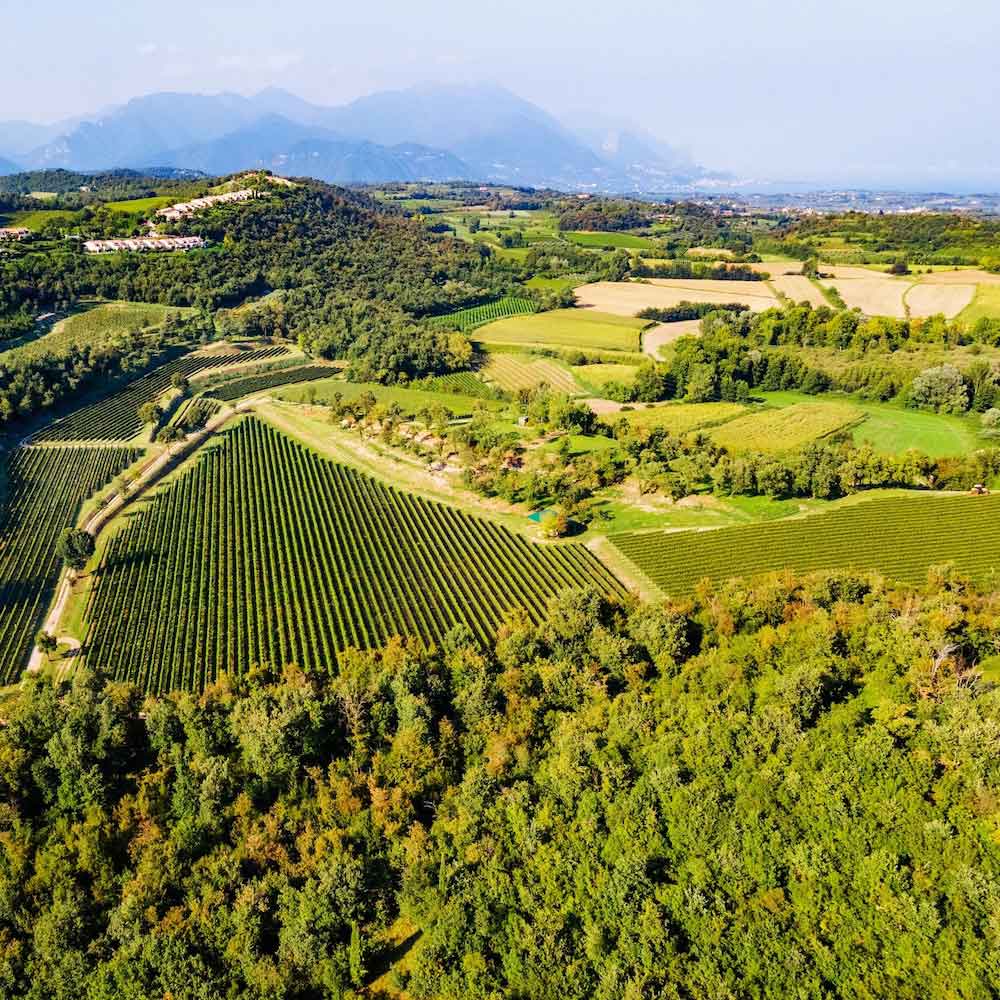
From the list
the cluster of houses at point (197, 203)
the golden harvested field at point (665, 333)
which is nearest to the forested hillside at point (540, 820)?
the golden harvested field at point (665, 333)

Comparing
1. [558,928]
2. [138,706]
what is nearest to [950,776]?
[558,928]

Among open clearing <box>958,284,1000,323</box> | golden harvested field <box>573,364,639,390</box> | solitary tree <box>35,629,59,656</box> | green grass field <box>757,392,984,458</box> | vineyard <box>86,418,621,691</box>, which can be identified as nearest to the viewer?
solitary tree <box>35,629,59,656</box>

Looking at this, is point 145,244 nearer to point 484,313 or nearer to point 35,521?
point 484,313

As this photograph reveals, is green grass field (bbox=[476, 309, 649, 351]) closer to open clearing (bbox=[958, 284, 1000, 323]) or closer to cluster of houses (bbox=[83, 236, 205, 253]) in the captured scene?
open clearing (bbox=[958, 284, 1000, 323])

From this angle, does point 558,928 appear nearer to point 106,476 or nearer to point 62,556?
point 62,556

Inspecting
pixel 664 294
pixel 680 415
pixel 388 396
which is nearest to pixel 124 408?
pixel 388 396

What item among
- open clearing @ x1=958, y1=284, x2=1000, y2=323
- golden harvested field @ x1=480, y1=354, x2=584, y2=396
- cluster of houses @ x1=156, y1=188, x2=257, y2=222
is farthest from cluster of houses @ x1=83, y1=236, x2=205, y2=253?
open clearing @ x1=958, y1=284, x2=1000, y2=323

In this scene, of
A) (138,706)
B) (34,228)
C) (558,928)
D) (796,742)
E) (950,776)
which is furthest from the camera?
(34,228)
